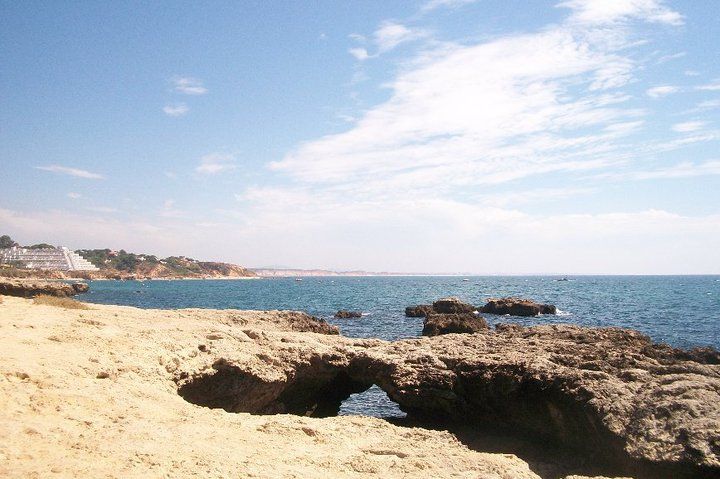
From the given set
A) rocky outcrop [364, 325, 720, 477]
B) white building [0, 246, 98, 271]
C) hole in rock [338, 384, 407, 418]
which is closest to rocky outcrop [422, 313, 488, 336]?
hole in rock [338, 384, 407, 418]

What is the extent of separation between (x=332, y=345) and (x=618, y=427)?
7604 mm

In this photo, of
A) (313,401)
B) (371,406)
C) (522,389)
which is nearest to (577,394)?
(522,389)

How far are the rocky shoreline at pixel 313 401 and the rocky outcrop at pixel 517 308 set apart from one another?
4129cm

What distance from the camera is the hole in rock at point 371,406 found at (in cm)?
1673

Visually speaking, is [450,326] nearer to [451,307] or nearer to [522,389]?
[451,307]

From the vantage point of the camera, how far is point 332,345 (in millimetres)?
14477

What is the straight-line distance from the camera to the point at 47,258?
183750 mm

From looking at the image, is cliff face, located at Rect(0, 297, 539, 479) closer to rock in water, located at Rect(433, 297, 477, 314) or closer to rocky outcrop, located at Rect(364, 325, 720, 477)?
rocky outcrop, located at Rect(364, 325, 720, 477)

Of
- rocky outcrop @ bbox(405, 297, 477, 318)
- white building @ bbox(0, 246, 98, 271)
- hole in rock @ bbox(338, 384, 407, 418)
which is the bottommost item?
hole in rock @ bbox(338, 384, 407, 418)

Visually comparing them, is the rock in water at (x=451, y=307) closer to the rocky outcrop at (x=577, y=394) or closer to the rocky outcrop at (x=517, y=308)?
the rocky outcrop at (x=517, y=308)

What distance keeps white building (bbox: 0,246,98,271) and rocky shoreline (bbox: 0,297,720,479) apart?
633ft

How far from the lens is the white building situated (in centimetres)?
17838

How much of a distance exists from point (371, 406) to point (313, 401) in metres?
3.27

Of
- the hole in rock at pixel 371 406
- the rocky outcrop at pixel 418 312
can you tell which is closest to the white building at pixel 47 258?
the rocky outcrop at pixel 418 312
